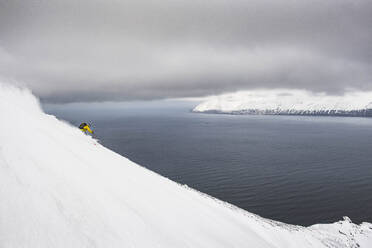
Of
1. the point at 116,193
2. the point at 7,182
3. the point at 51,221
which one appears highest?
the point at 7,182

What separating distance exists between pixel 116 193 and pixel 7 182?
16.0 ft

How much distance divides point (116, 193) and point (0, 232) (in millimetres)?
5685

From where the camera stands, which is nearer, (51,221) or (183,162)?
(51,221)

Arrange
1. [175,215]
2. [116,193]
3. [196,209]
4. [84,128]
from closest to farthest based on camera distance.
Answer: [116,193]
[175,215]
[196,209]
[84,128]

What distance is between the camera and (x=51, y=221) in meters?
6.33

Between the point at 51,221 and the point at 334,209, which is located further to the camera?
the point at 334,209

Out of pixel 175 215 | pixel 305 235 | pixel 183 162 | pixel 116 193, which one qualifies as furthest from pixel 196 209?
pixel 183 162

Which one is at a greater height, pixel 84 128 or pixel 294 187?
pixel 84 128

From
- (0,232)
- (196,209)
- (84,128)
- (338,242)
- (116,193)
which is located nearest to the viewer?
(0,232)

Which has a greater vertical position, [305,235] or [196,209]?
[196,209]

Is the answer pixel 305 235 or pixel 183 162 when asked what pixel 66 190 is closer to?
pixel 305 235

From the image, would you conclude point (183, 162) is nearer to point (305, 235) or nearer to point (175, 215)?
point (305, 235)

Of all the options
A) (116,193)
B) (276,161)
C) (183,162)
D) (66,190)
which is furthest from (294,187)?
(66,190)

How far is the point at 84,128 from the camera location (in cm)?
3394
